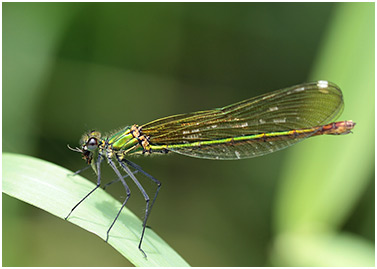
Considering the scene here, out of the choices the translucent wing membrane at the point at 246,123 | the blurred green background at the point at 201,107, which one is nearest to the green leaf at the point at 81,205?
the translucent wing membrane at the point at 246,123

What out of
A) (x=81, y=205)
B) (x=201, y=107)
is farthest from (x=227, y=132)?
(x=201, y=107)

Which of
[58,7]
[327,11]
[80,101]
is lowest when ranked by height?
[80,101]

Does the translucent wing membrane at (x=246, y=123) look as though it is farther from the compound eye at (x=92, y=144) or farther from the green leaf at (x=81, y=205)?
the green leaf at (x=81, y=205)

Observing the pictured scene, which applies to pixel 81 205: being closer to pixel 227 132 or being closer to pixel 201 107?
pixel 227 132

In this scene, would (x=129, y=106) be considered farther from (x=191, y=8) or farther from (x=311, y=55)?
(x=311, y=55)

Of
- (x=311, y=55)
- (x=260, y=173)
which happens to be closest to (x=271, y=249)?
(x=260, y=173)
